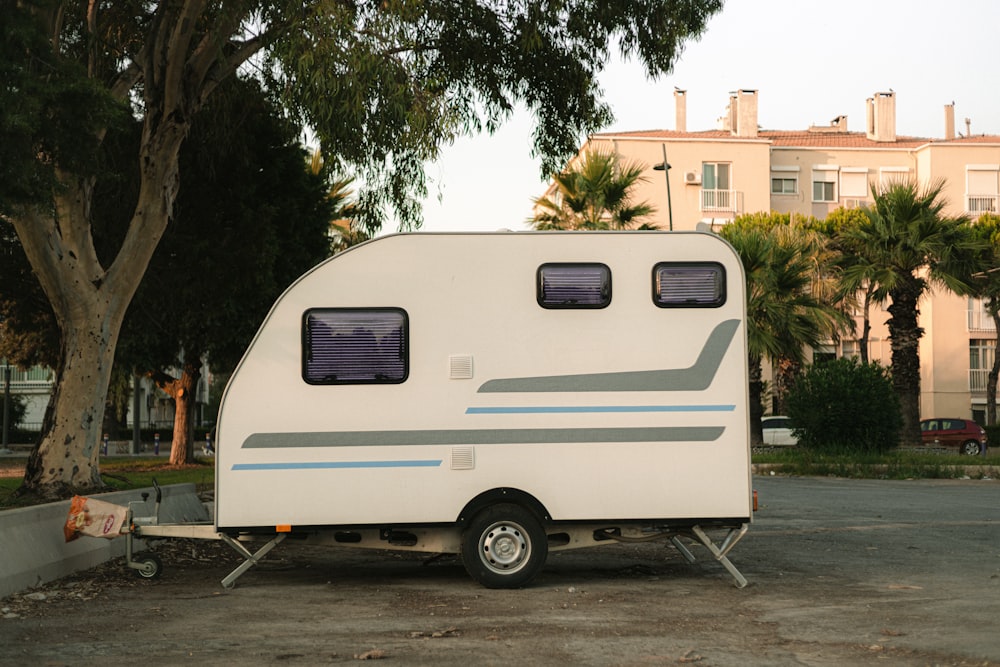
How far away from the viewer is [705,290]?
33.4 ft

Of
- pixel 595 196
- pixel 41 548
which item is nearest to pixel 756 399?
pixel 595 196

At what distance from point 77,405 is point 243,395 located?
600cm

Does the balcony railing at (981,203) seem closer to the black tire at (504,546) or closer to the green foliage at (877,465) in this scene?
the green foliage at (877,465)

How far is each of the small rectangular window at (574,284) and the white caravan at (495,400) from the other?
1cm

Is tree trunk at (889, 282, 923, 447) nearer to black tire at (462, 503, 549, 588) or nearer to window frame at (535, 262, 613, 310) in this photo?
window frame at (535, 262, 613, 310)

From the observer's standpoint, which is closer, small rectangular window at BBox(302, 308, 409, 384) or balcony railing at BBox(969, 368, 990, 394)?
small rectangular window at BBox(302, 308, 409, 384)

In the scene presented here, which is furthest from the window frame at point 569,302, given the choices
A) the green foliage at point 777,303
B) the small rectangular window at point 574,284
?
the green foliage at point 777,303

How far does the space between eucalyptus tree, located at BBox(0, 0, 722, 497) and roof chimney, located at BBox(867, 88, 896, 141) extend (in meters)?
47.6

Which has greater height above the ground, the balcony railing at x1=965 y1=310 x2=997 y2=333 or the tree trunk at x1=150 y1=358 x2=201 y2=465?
the balcony railing at x1=965 y1=310 x2=997 y2=333

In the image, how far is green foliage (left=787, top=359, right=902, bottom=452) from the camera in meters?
29.1

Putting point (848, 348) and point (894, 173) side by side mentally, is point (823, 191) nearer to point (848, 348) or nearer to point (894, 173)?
A: point (894, 173)

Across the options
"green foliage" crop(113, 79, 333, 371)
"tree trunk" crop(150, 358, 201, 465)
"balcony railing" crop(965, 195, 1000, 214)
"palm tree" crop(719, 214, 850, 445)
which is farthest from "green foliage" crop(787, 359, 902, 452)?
"balcony railing" crop(965, 195, 1000, 214)

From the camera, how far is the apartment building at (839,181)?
187 ft

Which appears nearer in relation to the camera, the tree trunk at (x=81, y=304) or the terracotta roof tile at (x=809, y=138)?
the tree trunk at (x=81, y=304)
